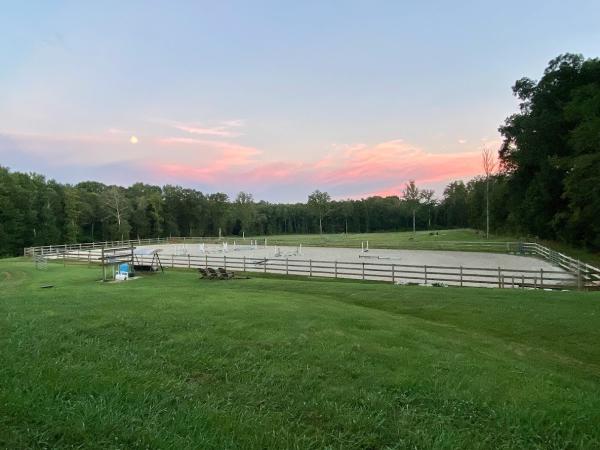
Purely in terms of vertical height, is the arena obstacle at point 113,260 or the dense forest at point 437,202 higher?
the dense forest at point 437,202

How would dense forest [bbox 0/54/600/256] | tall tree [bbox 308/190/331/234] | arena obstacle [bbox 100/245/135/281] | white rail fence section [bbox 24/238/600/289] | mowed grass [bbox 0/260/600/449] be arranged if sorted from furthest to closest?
tall tree [bbox 308/190/331/234] < dense forest [bbox 0/54/600/256] < arena obstacle [bbox 100/245/135/281] < white rail fence section [bbox 24/238/600/289] < mowed grass [bbox 0/260/600/449]

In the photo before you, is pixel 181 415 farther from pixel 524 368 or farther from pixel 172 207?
pixel 172 207

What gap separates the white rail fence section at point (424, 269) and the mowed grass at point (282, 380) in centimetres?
1019

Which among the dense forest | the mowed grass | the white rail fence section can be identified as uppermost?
the dense forest

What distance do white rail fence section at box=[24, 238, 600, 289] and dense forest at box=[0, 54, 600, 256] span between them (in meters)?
4.41

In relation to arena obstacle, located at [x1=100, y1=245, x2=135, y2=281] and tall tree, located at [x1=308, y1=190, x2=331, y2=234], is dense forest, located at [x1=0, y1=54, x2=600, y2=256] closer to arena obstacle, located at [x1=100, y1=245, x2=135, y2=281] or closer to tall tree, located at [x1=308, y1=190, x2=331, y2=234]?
tall tree, located at [x1=308, y1=190, x2=331, y2=234]

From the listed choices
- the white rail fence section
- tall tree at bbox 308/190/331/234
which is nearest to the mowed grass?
the white rail fence section

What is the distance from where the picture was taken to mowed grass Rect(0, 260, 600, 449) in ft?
11.4

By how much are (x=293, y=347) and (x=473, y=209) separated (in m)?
80.6

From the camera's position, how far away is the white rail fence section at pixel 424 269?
18594 mm

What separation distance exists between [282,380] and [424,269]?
20909mm

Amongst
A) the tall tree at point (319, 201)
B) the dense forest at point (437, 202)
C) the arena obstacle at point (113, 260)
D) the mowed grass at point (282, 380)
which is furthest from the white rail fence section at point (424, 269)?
the tall tree at point (319, 201)

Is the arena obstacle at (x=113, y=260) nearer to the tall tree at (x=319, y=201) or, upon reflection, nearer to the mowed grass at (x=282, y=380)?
the mowed grass at (x=282, y=380)

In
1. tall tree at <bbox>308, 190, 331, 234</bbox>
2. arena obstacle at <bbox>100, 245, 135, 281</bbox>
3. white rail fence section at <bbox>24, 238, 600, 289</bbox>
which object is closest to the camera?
white rail fence section at <bbox>24, 238, 600, 289</bbox>
